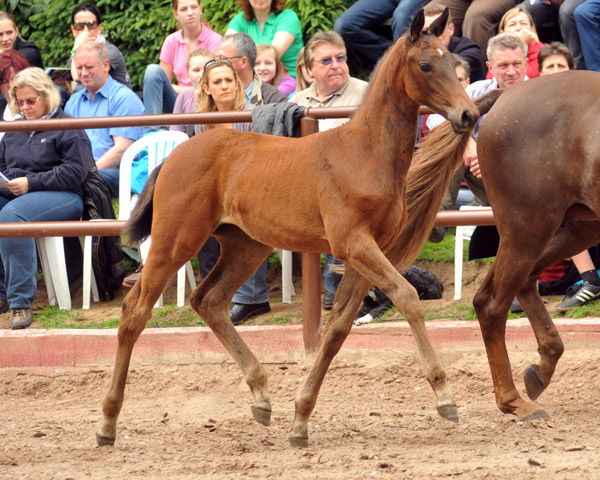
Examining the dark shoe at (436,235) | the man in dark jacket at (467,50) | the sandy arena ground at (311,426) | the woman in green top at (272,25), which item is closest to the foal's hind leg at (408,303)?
the sandy arena ground at (311,426)

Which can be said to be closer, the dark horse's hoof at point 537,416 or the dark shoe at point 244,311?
the dark horse's hoof at point 537,416

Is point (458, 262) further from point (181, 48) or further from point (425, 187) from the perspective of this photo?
point (181, 48)

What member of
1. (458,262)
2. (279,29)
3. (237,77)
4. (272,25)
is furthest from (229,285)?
(272,25)

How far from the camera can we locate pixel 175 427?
500cm

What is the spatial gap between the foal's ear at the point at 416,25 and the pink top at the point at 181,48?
5051 mm

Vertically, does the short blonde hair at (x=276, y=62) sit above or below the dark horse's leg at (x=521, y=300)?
above

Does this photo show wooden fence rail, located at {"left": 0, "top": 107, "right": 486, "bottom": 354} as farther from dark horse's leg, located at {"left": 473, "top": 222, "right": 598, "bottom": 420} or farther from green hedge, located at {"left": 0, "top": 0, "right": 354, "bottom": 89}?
green hedge, located at {"left": 0, "top": 0, "right": 354, "bottom": 89}

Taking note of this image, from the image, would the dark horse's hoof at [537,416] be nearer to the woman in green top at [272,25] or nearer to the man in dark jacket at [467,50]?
the man in dark jacket at [467,50]

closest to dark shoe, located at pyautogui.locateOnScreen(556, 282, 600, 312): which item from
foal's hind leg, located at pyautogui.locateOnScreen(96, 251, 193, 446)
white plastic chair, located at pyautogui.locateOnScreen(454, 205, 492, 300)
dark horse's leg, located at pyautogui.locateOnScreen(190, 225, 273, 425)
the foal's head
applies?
white plastic chair, located at pyautogui.locateOnScreen(454, 205, 492, 300)

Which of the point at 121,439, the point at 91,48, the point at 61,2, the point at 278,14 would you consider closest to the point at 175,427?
the point at 121,439

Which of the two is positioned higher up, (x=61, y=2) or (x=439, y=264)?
(x=61, y=2)

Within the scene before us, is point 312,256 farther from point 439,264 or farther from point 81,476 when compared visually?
point 81,476

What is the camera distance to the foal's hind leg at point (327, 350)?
4.42 m

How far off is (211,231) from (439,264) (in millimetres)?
2911
